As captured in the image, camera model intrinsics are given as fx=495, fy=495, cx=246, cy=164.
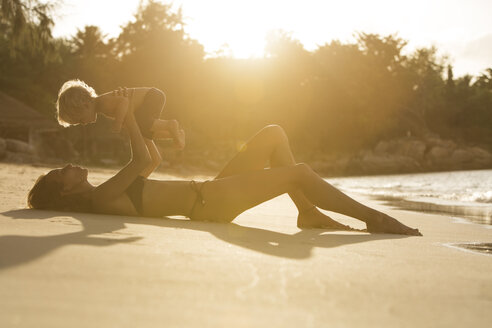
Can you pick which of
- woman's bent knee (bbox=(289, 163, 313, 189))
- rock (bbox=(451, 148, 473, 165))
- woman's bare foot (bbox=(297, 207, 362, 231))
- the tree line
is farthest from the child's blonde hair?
rock (bbox=(451, 148, 473, 165))

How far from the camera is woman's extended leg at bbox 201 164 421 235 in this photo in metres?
3.72

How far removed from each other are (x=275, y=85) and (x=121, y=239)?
33.3 meters

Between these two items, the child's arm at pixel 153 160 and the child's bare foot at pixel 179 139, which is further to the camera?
the child's bare foot at pixel 179 139

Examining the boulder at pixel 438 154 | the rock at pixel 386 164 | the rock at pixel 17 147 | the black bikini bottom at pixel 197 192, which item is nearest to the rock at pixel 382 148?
the rock at pixel 386 164

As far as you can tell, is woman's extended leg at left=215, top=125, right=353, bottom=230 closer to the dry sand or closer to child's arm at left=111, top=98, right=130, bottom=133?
child's arm at left=111, top=98, right=130, bottom=133

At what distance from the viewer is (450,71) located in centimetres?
4384

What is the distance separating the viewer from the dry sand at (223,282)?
132cm

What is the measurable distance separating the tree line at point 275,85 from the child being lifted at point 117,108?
26.7 metres

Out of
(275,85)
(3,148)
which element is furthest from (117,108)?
(275,85)

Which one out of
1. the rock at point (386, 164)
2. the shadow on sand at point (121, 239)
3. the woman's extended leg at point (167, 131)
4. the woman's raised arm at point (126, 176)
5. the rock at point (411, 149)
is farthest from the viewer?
the rock at point (411, 149)

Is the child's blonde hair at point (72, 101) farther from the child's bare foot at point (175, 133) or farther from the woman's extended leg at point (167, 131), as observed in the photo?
the child's bare foot at point (175, 133)

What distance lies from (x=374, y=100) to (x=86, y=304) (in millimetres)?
37612

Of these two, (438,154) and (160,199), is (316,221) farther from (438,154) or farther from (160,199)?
(438,154)

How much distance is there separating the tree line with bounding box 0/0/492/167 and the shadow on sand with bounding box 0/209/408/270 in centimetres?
2758
